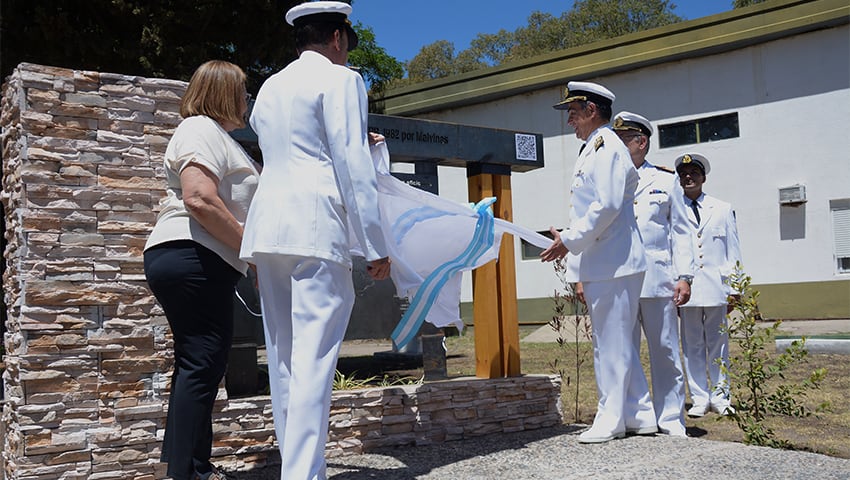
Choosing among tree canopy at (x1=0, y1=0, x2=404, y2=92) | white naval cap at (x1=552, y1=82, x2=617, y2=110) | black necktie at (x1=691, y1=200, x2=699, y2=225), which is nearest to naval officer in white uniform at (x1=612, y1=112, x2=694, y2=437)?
white naval cap at (x1=552, y1=82, x2=617, y2=110)

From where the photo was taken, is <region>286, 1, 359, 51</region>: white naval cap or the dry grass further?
the dry grass

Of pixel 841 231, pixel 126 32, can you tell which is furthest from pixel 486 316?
pixel 841 231

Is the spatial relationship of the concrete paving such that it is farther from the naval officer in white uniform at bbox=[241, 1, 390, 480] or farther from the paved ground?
the naval officer in white uniform at bbox=[241, 1, 390, 480]

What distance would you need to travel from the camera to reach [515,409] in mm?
5070

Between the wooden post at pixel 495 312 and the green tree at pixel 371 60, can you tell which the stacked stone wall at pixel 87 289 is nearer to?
the wooden post at pixel 495 312

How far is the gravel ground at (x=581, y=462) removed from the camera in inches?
145

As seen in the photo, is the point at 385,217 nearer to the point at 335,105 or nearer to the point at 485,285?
the point at 335,105

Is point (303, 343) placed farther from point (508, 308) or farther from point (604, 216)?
point (508, 308)

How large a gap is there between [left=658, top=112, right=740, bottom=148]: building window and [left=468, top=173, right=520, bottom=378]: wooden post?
1118 centimetres

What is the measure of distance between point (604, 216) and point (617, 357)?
0.85 metres

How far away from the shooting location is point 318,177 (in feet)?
10.7

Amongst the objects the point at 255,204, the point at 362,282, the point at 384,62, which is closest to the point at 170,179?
the point at 255,204

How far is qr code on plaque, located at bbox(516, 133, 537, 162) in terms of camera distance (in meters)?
5.67

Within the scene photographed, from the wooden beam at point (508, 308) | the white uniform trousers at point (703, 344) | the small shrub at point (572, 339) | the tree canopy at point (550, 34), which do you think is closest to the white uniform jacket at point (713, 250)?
the white uniform trousers at point (703, 344)
